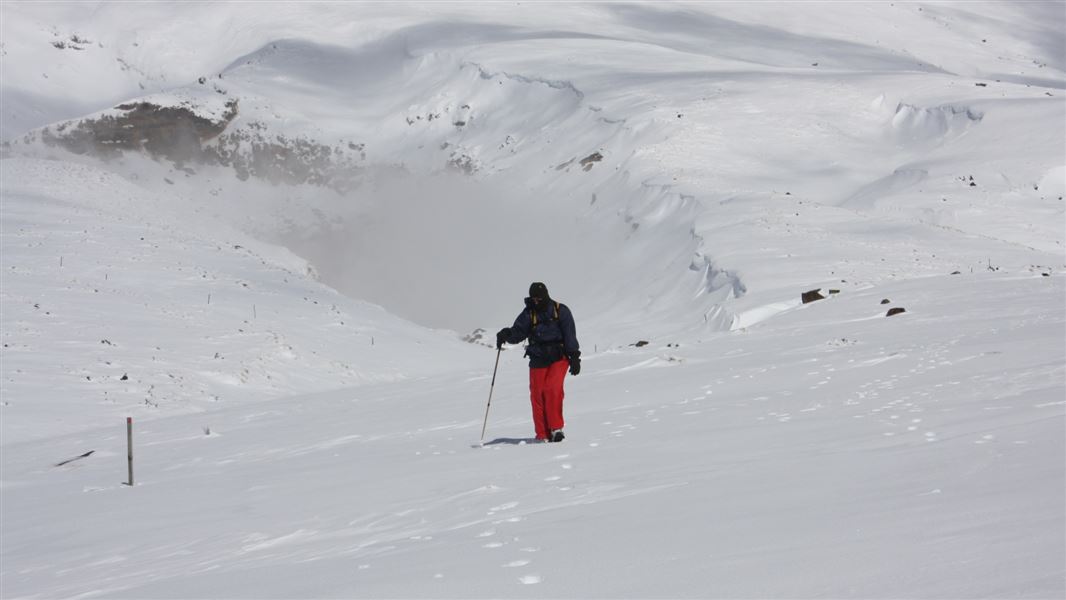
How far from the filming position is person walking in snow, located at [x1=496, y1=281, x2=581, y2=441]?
1268 cm

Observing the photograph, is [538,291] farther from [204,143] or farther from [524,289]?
[204,143]

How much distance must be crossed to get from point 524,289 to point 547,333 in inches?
1443

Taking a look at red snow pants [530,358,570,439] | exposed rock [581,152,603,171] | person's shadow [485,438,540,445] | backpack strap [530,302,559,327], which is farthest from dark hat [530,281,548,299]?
exposed rock [581,152,603,171]

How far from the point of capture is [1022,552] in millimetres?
5234

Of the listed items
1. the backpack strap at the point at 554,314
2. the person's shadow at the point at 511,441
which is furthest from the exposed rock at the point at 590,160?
A: the backpack strap at the point at 554,314

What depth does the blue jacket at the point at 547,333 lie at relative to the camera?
12.8 m

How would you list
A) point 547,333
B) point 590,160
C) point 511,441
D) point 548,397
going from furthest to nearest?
point 590,160 < point 511,441 < point 547,333 < point 548,397

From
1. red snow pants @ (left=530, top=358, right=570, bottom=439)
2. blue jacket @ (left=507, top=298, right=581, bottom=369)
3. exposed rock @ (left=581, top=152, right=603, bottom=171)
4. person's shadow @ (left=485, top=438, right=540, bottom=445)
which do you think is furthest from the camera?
exposed rock @ (left=581, top=152, right=603, bottom=171)

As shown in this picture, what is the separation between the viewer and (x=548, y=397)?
12.6 m

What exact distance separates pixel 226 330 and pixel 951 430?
2456 cm

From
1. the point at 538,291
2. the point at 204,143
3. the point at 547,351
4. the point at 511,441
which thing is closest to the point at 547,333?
the point at 547,351

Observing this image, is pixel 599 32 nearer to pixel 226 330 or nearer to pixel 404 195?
pixel 404 195

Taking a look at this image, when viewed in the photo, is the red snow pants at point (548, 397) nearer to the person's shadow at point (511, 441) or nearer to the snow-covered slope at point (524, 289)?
the person's shadow at point (511, 441)

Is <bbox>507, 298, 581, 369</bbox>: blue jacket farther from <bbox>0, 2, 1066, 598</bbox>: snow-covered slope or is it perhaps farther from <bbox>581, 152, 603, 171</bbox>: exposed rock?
<bbox>581, 152, 603, 171</bbox>: exposed rock
